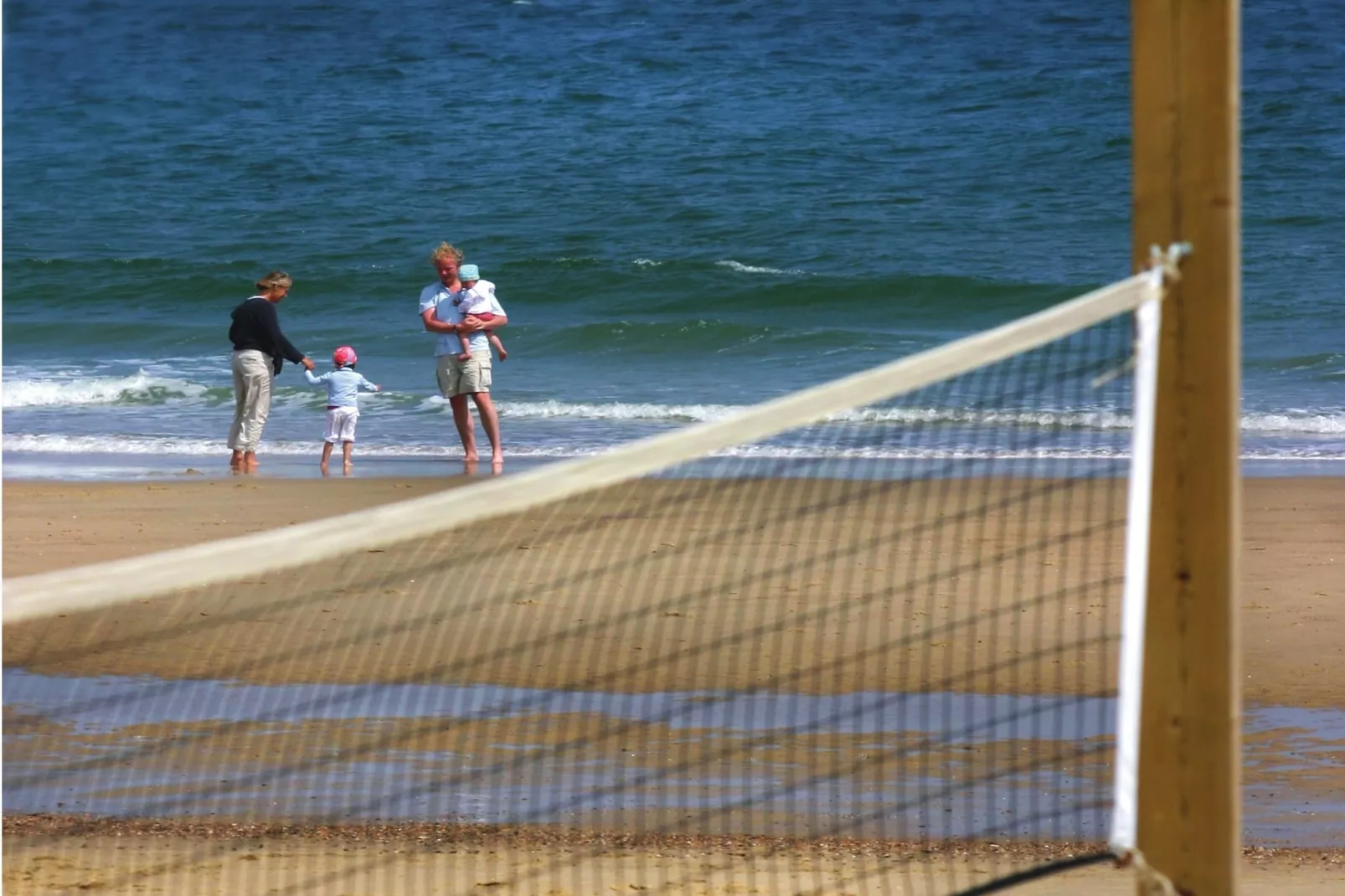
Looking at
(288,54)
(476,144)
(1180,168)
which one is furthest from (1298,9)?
(1180,168)

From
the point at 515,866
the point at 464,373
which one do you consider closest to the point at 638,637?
the point at 515,866

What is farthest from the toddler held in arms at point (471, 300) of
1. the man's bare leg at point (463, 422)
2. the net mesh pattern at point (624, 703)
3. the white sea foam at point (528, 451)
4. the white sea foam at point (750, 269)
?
the white sea foam at point (750, 269)

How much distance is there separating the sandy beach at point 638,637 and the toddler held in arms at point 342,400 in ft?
5.10

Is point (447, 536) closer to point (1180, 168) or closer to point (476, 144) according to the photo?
point (1180, 168)

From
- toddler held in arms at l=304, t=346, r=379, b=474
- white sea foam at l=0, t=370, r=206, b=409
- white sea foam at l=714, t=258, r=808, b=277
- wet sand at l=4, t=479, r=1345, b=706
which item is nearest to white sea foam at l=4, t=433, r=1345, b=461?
toddler held in arms at l=304, t=346, r=379, b=474

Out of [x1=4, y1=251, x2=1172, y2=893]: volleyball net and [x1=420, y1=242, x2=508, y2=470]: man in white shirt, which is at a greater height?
[x1=420, y1=242, x2=508, y2=470]: man in white shirt

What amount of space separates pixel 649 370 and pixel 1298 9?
91.0 feet

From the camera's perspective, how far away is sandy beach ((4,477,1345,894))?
461 centimetres

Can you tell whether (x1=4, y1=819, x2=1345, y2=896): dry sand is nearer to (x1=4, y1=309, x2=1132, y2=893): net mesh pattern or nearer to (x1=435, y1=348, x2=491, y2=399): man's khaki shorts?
(x1=4, y1=309, x2=1132, y2=893): net mesh pattern

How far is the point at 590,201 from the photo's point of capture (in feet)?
109

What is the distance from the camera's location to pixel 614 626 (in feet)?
23.9

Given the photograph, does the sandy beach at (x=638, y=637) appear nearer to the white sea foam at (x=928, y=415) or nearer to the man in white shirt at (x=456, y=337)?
→ the man in white shirt at (x=456, y=337)

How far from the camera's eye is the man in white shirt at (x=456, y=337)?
11.6 m

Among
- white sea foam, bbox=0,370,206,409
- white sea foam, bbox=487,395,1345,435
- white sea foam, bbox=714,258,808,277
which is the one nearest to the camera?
white sea foam, bbox=487,395,1345,435
